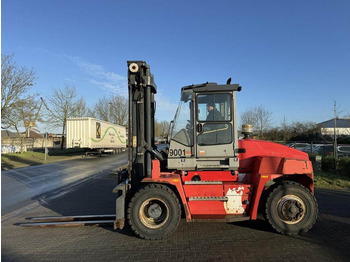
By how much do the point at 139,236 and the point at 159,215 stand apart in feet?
1.84

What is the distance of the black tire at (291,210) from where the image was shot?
4.63 meters

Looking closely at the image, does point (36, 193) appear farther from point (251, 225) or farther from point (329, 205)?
point (329, 205)

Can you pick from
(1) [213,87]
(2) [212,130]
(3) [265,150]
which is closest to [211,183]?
(2) [212,130]

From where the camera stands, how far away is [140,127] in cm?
526

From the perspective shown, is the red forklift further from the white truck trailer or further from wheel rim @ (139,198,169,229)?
the white truck trailer

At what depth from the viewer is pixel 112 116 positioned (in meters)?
47.9

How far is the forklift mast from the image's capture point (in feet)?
17.1

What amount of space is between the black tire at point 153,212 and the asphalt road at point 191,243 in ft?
0.62

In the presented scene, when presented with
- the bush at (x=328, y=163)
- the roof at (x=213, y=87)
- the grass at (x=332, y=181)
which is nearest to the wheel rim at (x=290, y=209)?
the roof at (x=213, y=87)

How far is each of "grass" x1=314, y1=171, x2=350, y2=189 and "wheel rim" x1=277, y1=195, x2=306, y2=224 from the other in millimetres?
5553

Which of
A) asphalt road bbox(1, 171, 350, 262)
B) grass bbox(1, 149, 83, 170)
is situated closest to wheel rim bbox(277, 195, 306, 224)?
asphalt road bbox(1, 171, 350, 262)

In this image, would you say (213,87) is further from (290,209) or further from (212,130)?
(290,209)

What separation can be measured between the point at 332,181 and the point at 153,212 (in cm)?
Answer: 864

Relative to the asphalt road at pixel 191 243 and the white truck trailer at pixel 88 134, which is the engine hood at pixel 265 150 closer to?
the asphalt road at pixel 191 243
